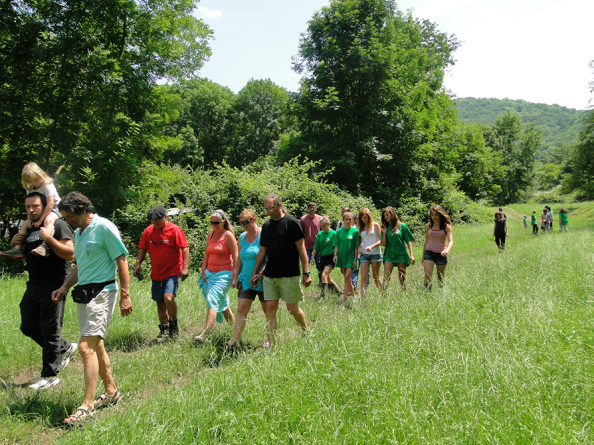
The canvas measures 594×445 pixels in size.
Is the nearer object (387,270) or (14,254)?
(14,254)

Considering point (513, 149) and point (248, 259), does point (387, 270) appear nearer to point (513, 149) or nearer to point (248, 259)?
point (248, 259)

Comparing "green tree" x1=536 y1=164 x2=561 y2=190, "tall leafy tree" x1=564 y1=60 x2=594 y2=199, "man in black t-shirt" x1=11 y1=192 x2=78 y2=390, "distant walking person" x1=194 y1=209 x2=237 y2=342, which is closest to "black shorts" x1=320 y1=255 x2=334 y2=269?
"distant walking person" x1=194 y1=209 x2=237 y2=342

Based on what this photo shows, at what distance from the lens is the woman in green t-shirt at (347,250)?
25.6 ft

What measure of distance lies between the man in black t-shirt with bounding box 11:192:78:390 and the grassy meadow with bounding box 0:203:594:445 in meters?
0.32

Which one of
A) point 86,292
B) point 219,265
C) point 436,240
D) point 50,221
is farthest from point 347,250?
point 50,221

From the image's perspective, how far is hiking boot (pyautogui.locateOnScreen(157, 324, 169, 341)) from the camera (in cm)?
597

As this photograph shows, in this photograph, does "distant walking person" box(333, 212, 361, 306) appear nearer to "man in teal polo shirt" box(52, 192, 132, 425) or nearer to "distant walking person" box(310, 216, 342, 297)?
"distant walking person" box(310, 216, 342, 297)

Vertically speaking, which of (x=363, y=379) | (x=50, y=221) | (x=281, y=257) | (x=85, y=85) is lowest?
(x=363, y=379)

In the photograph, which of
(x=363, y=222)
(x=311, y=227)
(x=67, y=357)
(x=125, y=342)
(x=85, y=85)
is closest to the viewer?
(x=67, y=357)

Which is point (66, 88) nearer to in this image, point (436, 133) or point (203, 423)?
point (203, 423)

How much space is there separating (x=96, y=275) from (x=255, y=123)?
160 ft

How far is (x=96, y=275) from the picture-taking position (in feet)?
12.6

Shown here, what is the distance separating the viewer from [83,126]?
40.9 feet

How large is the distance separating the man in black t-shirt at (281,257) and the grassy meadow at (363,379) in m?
0.56
